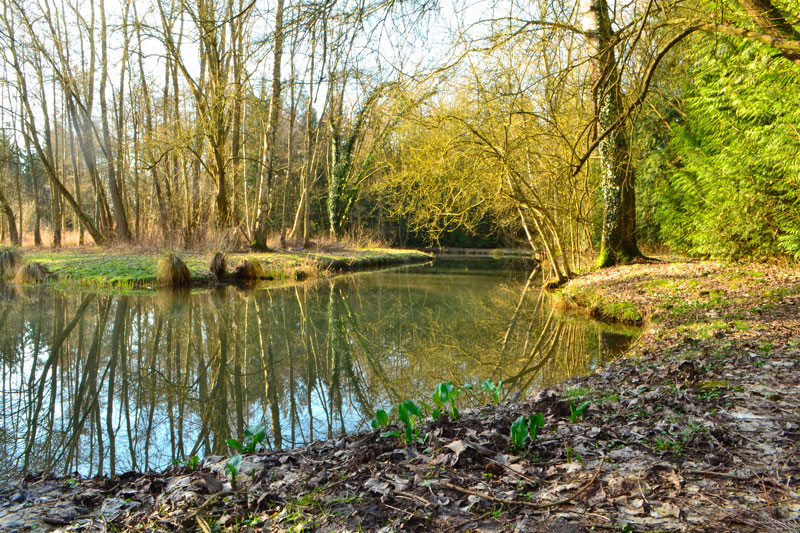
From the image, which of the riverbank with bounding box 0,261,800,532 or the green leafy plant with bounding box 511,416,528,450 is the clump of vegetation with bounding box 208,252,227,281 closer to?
the riverbank with bounding box 0,261,800,532

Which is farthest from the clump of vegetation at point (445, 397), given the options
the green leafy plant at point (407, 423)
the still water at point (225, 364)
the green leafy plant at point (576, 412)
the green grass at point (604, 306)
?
the green grass at point (604, 306)

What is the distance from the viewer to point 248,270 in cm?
1300

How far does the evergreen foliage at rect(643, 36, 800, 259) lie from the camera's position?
25.9 feet

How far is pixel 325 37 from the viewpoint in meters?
3.62

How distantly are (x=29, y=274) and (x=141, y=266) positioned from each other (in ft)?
7.27

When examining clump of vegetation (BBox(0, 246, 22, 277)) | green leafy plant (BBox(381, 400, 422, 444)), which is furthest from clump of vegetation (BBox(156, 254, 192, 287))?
green leafy plant (BBox(381, 400, 422, 444))

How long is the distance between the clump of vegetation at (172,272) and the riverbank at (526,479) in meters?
9.28

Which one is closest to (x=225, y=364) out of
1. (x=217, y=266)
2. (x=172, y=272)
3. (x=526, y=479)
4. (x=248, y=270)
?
(x=526, y=479)

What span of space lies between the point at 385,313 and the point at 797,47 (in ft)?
22.5

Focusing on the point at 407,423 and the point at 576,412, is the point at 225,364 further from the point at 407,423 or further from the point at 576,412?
the point at 576,412

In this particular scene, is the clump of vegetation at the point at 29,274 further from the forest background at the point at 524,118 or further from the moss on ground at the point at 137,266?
the forest background at the point at 524,118

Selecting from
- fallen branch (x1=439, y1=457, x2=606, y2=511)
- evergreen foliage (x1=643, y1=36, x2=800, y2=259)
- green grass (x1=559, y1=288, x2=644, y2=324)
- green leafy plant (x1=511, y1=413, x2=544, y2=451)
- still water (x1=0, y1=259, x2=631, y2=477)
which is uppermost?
evergreen foliage (x1=643, y1=36, x2=800, y2=259)

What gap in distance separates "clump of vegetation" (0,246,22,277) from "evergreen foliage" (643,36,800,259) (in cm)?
1406

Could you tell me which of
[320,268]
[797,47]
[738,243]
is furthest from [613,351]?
[320,268]
